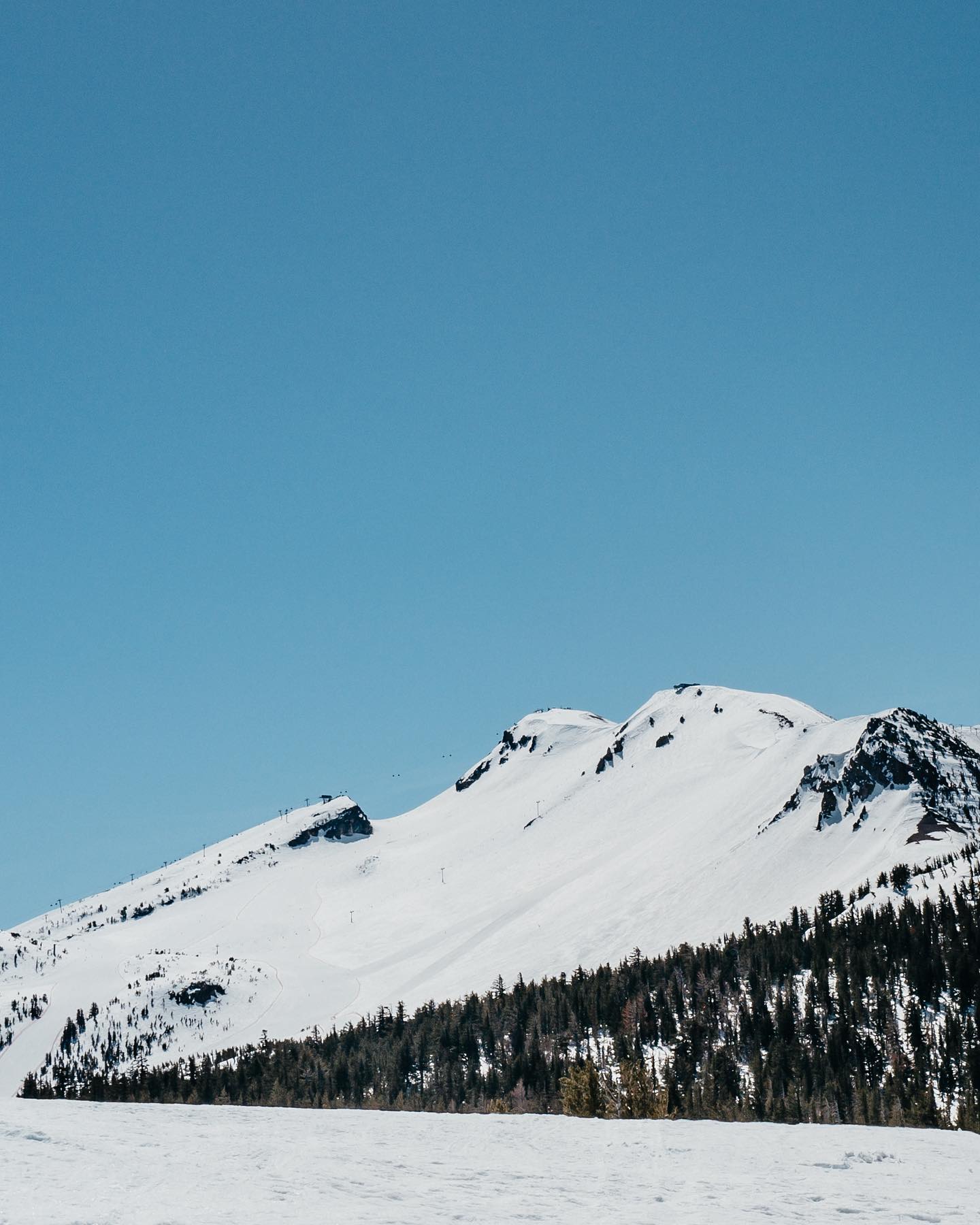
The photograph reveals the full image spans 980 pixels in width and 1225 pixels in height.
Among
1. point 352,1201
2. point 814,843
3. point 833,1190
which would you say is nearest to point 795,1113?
point 833,1190

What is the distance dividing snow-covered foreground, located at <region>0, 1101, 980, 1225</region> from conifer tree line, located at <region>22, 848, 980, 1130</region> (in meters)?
16.4

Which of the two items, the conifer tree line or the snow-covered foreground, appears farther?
the conifer tree line

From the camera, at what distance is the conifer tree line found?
63625mm

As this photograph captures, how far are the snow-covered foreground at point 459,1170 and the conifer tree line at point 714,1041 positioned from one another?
16448mm

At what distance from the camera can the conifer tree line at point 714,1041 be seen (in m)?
63.6

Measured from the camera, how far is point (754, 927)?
132 metres

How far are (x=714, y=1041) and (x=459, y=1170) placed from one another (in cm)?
8138

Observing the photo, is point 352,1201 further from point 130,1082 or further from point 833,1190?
point 130,1082

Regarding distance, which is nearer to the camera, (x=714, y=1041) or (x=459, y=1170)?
(x=459, y=1170)

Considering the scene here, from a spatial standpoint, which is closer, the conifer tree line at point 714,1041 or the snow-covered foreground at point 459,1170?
the snow-covered foreground at point 459,1170

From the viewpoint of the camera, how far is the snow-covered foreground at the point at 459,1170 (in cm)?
1377

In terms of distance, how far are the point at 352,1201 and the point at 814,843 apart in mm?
166190

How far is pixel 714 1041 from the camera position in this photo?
8981 cm

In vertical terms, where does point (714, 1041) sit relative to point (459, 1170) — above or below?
below
